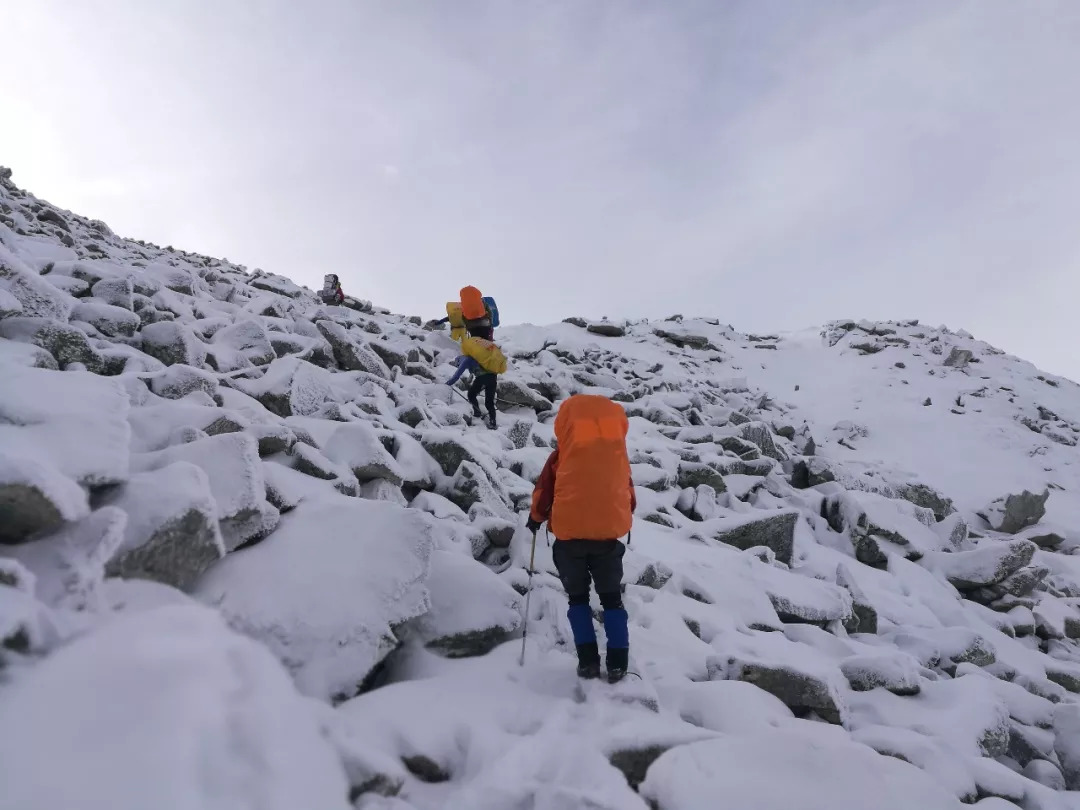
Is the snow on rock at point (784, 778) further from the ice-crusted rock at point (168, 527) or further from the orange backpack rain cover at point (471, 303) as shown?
the orange backpack rain cover at point (471, 303)

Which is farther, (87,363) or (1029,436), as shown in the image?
(1029,436)

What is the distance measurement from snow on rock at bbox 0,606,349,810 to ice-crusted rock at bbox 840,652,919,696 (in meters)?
4.54

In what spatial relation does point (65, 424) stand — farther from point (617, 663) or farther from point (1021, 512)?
point (1021, 512)

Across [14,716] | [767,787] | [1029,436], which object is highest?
[1029,436]

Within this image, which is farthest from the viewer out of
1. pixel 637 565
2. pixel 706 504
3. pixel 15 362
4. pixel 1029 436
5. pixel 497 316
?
pixel 1029 436

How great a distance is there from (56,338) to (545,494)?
15.6 feet

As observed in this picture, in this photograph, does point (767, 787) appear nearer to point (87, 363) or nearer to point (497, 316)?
point (87, 363)

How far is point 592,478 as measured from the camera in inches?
168

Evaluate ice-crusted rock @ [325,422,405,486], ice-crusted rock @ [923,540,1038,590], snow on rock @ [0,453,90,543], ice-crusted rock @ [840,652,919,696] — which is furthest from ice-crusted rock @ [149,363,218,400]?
ice-crusted rock @ [923,540,1038,590]

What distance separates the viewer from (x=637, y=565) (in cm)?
593

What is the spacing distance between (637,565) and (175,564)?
4.23 meters

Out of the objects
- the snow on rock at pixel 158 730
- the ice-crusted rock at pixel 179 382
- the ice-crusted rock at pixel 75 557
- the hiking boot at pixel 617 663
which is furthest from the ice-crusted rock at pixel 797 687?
the ice-crusted rock at pixel 179 382

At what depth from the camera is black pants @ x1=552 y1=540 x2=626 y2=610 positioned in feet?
14.2

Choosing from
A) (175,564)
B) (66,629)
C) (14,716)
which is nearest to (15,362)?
(175,564)
